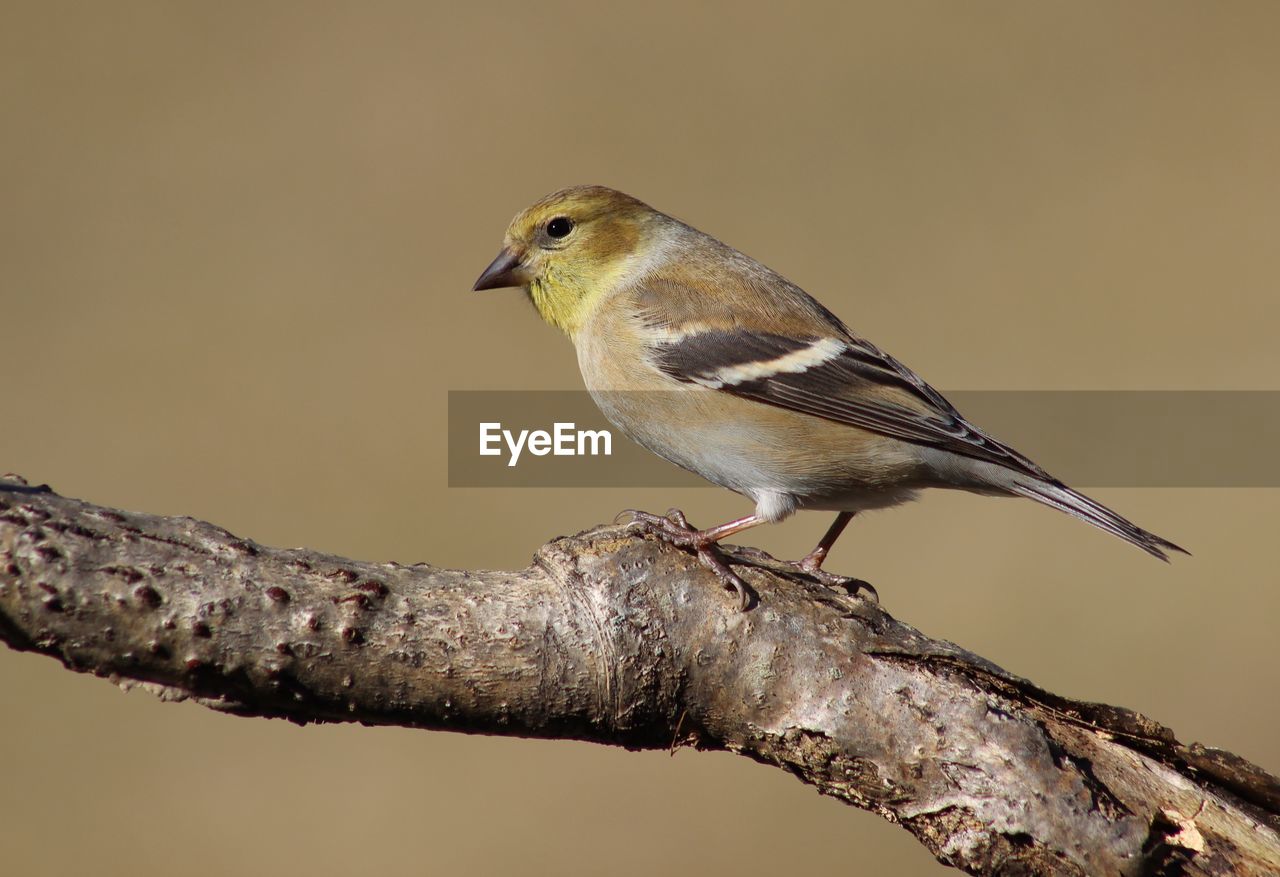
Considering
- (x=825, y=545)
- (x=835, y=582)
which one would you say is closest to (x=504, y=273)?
(x=825, y=545)

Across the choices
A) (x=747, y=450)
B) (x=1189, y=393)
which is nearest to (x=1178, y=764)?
(x=747, y=450)

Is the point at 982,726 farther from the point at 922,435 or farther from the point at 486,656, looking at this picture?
the point at 922,435

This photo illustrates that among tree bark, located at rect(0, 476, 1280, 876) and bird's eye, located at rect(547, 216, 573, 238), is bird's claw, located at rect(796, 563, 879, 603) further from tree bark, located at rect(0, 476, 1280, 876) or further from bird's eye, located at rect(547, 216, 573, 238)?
bird's eye, located at rect(547, 216, 573, 238)

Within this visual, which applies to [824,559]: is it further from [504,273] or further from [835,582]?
[504,273]

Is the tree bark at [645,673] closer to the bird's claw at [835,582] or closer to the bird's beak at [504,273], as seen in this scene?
the bird's claw at [835,582]

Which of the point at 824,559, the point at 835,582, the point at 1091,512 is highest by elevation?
the point at 1091,512

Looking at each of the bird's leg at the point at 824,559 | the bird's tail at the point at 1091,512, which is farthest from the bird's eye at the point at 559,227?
the bird's tail at the point at 1091,512

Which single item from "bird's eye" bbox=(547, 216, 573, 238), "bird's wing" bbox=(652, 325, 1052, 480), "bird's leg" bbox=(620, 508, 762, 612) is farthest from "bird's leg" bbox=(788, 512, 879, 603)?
"bird's eye" bbox=(547, 216, 573, 238)

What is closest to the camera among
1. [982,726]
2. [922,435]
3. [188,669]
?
[188,669]
